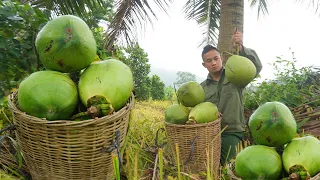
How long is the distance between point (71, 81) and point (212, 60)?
2135mm

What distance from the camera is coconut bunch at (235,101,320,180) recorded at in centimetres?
96

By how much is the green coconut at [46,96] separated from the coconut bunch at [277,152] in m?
0.56

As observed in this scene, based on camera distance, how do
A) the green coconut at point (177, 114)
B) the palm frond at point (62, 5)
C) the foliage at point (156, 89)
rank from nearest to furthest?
the green coconut at point (177, 114), the palm frond at point (62, 5), the foliage at point (156, 89)

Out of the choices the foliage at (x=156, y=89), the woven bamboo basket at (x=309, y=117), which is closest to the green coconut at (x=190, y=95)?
the woven bamboo basket at (x=309, y=117)

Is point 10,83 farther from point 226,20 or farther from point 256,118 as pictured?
point 226,20

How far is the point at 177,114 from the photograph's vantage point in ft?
8.32

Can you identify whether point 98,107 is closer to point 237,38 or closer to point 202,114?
point 202,114

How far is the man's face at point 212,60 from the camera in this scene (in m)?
2.95

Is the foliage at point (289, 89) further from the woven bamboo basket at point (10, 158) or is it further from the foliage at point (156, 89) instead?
the foliage at point (156, 89)

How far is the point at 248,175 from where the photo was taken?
101 centimetres

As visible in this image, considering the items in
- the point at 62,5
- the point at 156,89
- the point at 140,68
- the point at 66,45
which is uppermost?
the point at 62,5

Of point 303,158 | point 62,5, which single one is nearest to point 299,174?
point 303,158

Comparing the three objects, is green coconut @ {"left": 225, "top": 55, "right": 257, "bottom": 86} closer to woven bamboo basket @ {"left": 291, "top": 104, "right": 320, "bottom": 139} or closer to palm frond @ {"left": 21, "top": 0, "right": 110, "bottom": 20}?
woven bamboo basket @ {"left": 291, "top": 104, "right": 320, "bottom": 139}

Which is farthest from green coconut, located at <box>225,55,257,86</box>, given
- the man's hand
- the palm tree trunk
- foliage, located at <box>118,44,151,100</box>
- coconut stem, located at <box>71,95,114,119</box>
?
foliage, located at <box>118,44,151,100</box>
